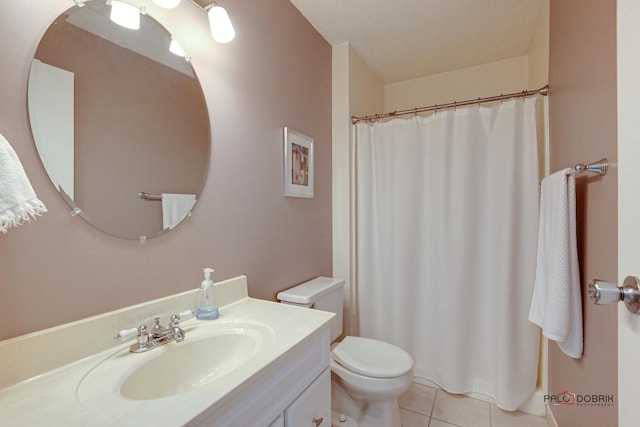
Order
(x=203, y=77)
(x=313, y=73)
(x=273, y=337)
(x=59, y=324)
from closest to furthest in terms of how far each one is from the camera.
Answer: (x=59, y=324)
(x=273, y=337)
(x=203, y=77)
(x=313, y=73)

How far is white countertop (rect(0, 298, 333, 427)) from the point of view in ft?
1.76

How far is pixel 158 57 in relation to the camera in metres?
1.00

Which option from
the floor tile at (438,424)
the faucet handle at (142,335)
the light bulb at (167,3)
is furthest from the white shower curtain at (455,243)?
the faucet handle at (142,335)

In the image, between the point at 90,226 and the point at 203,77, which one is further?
the point at 203,77

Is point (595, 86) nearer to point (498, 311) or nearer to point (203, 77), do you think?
point (498, 311)

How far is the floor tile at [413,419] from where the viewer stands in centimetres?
162

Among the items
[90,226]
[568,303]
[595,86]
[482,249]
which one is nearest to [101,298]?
[90,226]

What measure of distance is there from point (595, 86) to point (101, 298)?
1.79 m

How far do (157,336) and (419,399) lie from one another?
5.63 ft

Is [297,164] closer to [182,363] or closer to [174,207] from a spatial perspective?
[174,207]

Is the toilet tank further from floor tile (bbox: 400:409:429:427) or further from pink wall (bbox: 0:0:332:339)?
floor tile (bbox: 400:409:429:427)

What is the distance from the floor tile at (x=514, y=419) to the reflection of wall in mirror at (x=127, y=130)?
2092 mm

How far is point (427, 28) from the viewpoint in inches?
75.1

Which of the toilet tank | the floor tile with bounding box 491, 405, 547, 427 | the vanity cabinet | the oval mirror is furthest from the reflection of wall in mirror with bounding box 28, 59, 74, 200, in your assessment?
the floor tile with bounding box 491, 405, 547, 427
